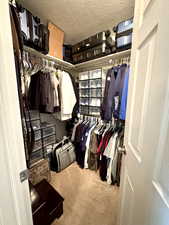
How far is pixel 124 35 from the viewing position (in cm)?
139

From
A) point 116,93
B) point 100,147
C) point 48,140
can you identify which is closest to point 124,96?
point 116,93

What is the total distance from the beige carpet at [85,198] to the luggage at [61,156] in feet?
0.40

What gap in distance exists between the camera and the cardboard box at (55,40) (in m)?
1.52

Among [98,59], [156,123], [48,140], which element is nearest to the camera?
[156,123]

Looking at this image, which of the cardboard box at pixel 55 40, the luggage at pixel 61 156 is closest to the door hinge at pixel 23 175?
the luggage at pixel 61 156

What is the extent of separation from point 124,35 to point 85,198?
2.27 metres

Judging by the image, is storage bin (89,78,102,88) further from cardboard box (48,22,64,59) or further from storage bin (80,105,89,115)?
cardboard box (48,22,64,59)

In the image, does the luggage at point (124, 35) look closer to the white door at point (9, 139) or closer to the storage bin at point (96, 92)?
the storage bin at point (96, 92)

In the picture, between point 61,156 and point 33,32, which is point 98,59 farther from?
point 61,156

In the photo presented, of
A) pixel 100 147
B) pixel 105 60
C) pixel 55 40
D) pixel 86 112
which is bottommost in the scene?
pixel 100 147

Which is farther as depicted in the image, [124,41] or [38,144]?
[38,144]

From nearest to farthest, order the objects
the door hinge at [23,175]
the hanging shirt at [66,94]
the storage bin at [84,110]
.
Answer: the door hinge at [23,175]
the hanging shirt at [66,94]
the storage bin at [84,110]

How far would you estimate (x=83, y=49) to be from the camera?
1.88 metres

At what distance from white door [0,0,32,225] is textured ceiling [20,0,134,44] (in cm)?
112
